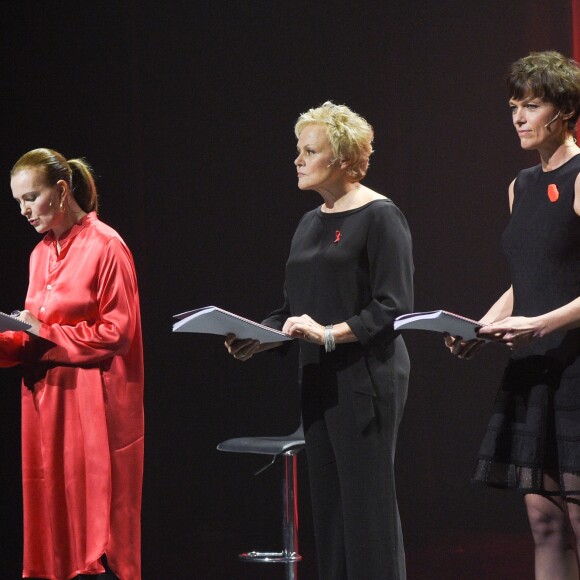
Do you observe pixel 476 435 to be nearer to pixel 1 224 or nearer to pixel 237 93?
pixel 237 93

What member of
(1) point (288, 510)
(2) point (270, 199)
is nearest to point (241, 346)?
(1) point (288, 510)

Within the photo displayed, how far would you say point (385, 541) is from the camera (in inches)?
108

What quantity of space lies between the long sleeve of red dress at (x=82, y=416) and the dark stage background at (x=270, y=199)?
1746mm

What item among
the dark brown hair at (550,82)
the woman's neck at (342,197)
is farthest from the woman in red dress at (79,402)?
the dark brown hair at (550,82)

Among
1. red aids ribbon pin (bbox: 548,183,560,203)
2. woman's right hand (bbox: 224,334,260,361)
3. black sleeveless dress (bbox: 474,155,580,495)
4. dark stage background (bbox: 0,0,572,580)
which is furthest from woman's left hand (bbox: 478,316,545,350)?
dark stage background (bbox: 0,0,572,580)

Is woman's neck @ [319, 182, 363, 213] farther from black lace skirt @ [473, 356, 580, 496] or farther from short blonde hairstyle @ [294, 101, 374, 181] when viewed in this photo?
black lace skirt @ [473, 356, 580, 496]

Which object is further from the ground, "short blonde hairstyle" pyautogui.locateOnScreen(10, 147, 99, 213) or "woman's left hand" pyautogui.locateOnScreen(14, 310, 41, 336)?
"short blonde hairstyle" pyautogui.locateOnScreen(10, 147, 99, 213)

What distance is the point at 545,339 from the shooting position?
2.37 metres

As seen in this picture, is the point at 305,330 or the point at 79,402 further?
the point at 79,402

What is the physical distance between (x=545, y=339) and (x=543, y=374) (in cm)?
8

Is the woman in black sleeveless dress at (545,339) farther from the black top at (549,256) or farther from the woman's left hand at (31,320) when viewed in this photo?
the woman's left hand at (31,320)

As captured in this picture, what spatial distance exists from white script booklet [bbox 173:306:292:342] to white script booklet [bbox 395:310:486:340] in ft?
1.45

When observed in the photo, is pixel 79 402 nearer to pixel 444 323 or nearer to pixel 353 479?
pixel 353 479

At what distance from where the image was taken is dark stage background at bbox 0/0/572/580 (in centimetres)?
482
